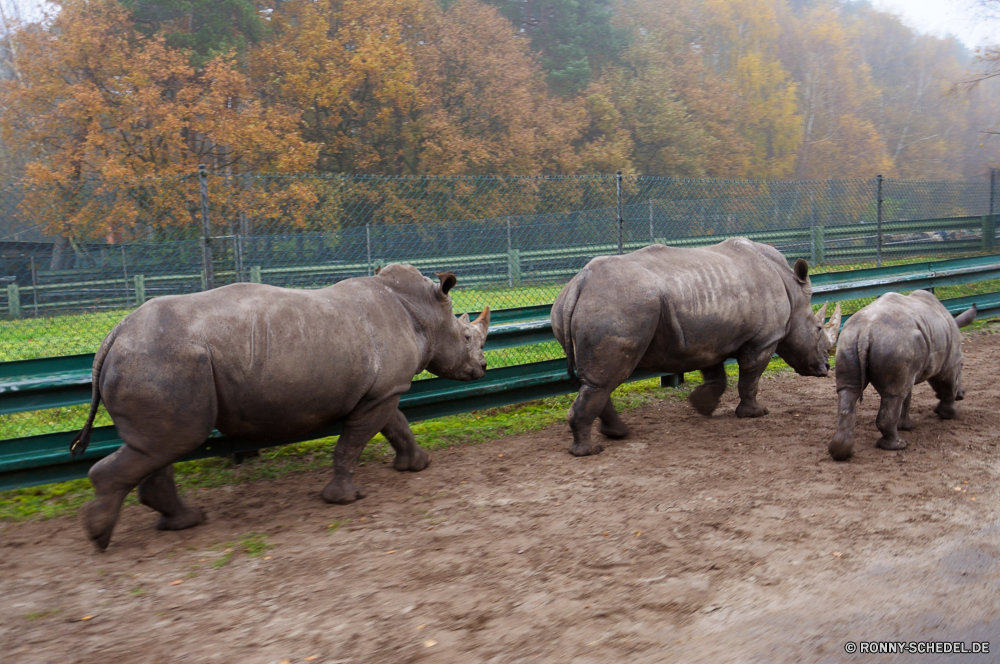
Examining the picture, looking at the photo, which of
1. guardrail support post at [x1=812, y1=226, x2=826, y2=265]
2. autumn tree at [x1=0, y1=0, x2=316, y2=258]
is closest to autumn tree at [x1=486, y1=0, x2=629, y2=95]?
autumn tree at [x1=0, y1=0, x2=316, y2=258]

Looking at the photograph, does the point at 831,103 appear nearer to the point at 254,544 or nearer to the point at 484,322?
the point at 484,322

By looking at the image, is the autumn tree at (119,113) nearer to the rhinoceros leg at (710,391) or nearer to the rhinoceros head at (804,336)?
the rhinoceros leg at (710,391)

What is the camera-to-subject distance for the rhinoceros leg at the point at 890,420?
242 inches

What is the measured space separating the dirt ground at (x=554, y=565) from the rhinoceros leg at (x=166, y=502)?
82mm

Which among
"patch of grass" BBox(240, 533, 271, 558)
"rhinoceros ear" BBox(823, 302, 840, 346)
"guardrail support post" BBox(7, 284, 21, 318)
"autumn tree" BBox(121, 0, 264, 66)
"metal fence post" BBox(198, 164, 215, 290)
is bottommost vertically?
"patch of grass" BBox(240, 533, 271, 558)

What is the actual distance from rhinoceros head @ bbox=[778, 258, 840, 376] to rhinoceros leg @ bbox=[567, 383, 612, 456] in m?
2.37

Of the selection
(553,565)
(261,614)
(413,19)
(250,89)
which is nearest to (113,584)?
(261,614)

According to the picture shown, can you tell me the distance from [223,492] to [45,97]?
22974mm

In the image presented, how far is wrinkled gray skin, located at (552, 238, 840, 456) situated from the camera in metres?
6.39

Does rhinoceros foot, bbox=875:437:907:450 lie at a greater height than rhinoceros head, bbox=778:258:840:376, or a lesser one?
lesser

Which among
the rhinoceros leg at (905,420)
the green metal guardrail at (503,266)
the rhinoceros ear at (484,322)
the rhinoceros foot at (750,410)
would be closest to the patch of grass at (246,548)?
the rhinoceros ear at (484,322)

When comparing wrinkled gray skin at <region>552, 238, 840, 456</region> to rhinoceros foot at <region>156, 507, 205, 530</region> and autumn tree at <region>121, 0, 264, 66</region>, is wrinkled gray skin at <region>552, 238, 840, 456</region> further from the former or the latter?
autumn tree at <region>121, 0, 264, 66</region>

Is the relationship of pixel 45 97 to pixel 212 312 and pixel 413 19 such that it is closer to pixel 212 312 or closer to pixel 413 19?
pixel 413 19

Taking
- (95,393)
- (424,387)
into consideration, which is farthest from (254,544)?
(424,387)
